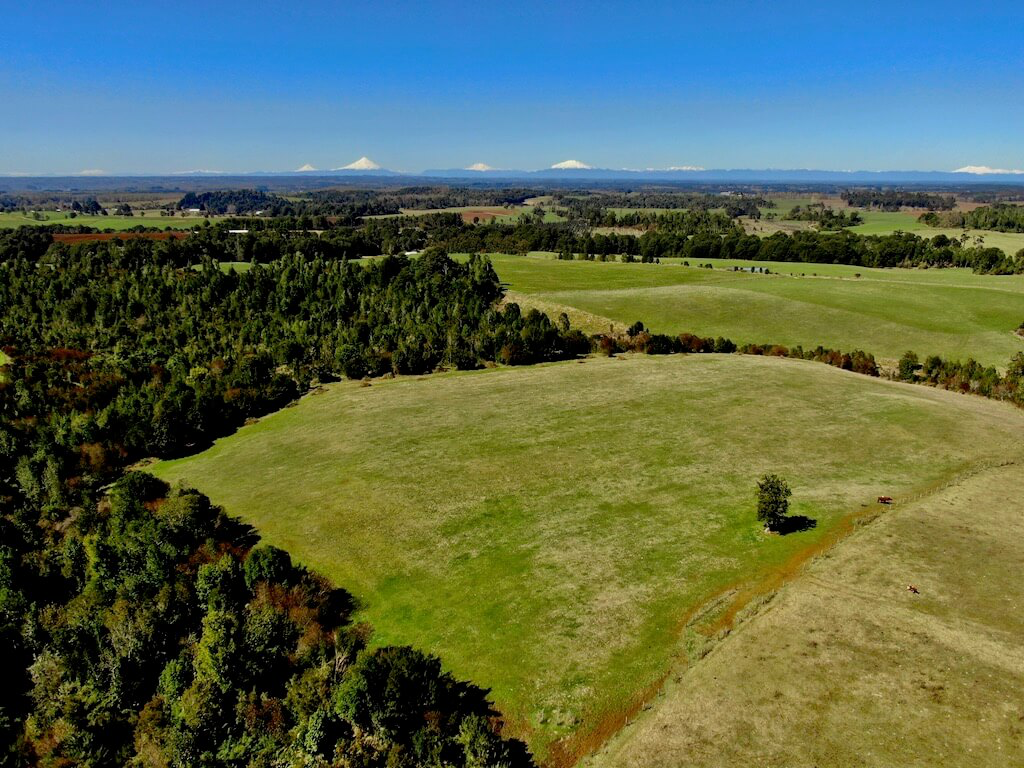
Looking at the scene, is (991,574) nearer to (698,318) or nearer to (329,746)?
(329,746)

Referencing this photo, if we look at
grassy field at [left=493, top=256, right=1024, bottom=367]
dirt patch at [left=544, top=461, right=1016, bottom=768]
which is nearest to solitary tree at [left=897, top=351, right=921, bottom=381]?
grassy field at [left=493, top=256, right=1024, bottom=367]

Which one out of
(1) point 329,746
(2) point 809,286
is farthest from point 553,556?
(2) point 809,286

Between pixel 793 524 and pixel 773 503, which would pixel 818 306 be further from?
pixel 773 503

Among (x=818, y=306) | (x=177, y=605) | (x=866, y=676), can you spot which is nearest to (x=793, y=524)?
(x=866, y=676)

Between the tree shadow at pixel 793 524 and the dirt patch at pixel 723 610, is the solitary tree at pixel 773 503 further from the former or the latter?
the dirt patch at pixel 723 610

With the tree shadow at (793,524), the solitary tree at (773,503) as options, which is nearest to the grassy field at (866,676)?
the tree shadow at (793,524)

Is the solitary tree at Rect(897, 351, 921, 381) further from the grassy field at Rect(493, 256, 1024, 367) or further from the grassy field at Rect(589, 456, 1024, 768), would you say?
the grassy field at Rect(589, 456, 1024, 768)
